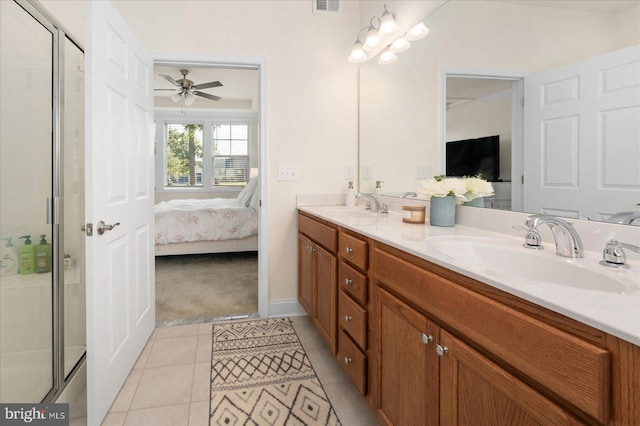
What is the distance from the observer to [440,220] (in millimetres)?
1646

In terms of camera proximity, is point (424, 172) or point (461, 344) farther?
point (424, 172)

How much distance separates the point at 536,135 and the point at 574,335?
36.0 inches

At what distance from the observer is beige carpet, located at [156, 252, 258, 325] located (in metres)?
2.90

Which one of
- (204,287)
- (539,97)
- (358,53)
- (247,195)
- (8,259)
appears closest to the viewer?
(539,97)

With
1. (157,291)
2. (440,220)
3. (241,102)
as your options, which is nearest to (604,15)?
(440,220)

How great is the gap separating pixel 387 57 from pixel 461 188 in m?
1.35

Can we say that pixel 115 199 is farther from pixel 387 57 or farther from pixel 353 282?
pixel 387 57

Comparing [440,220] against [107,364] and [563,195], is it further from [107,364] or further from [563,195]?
[107,364]

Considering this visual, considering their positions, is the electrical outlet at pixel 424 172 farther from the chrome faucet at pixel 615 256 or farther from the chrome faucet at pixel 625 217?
the chrome faucet at pixel 615 256

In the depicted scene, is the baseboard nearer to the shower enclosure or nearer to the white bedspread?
the shower enclosure

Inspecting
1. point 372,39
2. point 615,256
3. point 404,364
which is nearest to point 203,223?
point 372,39

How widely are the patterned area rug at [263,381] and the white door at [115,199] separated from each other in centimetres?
50

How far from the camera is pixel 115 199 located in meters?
1.76

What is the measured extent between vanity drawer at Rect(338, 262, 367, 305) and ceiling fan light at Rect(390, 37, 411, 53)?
1.47 metres
